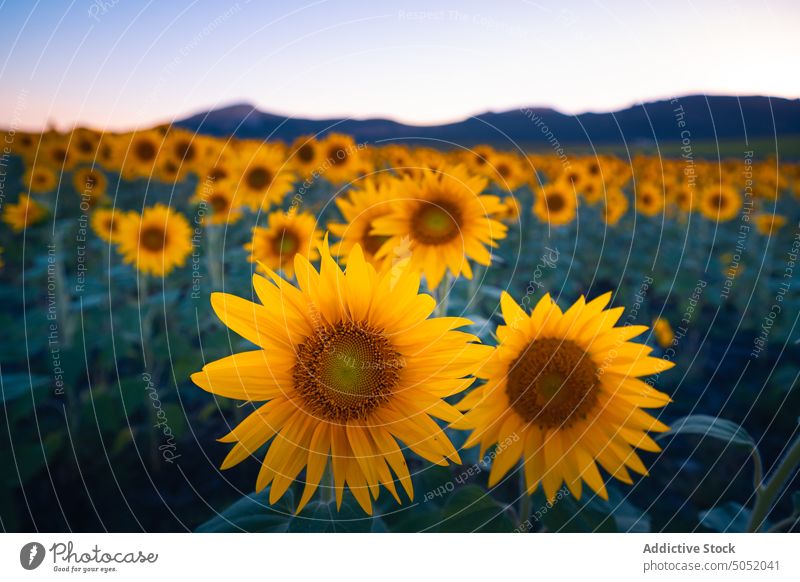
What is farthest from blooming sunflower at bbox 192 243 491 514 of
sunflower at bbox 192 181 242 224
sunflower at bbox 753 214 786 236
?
sunflower at bbox 753 214 786 236

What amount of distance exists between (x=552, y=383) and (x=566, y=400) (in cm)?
3

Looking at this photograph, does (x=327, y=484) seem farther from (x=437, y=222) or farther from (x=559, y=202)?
(x=559, y=202)

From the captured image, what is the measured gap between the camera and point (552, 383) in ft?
2.38

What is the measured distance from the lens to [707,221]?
433 cm

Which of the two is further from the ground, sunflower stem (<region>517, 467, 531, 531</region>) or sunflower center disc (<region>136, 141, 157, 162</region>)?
sunflower center disc (<region>136, 141, 157, 162</region>)

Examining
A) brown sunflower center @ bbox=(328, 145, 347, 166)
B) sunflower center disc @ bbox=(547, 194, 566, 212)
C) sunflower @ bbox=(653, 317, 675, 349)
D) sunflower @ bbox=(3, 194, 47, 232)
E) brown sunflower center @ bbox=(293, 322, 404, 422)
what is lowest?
sunflower @ bbox=(653, 317, 675, 349)

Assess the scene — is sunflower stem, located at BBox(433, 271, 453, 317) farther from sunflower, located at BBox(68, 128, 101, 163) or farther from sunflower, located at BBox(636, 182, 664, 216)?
sunflower, located at BBox(636, 182, 664, 216)

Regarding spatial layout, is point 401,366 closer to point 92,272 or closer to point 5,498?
point 5,498

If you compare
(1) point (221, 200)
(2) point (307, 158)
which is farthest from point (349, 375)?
Answer: (2) point (307, 158)

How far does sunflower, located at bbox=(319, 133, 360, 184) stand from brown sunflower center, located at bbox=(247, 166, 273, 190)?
13.6 inches

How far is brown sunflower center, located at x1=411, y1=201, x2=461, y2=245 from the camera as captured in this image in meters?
1.13
